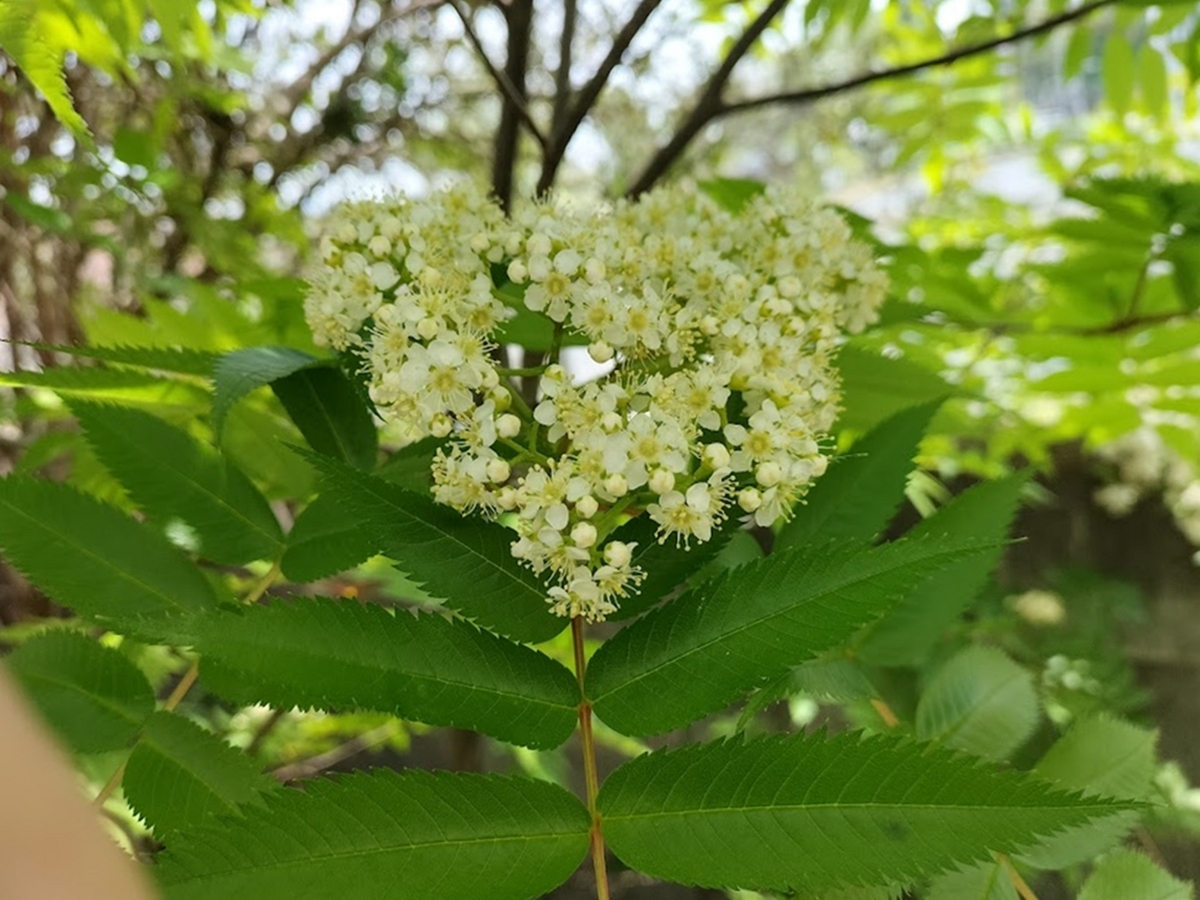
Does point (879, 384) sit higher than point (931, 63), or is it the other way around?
point (931, 63)

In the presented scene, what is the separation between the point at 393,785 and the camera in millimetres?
487

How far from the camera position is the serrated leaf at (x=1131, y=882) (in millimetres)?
638

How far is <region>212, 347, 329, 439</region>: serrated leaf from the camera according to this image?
0.59 metres

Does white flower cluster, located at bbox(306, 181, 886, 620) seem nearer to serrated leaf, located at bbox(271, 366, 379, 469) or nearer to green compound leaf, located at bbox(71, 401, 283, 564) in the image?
serrated leaf, located at bbox(271, 366, 379, 469)

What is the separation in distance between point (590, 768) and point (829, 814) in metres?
0.15

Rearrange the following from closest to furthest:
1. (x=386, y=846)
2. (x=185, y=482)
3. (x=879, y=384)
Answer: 1. (x=386, y=846)
2. (x=185, y=482)
3. (x=879, y=384)

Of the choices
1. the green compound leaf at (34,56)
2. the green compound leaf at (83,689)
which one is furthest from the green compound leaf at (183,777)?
the green compound leaf at (34,56)

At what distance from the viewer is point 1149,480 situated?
3117 millimetres

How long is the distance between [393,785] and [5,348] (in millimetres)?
2254

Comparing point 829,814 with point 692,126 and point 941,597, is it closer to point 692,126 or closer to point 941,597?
point 941,597

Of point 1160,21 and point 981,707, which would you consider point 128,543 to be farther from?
point 1160,21

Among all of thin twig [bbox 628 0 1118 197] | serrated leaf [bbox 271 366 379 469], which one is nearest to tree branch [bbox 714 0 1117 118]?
thin twig [bbox 628 0 1118 197]

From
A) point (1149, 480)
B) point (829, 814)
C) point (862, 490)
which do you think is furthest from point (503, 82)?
point (1149, 480)

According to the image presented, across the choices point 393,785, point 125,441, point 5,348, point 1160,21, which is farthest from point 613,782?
point 5,348
